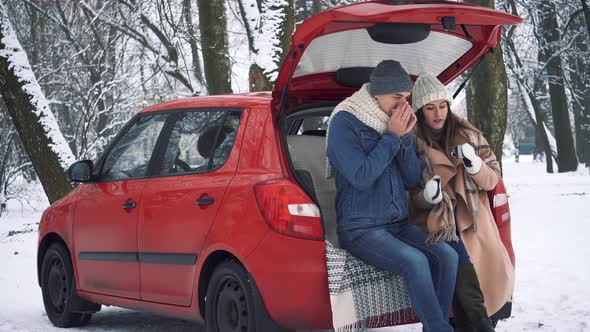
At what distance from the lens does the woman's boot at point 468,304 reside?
5.16 metres

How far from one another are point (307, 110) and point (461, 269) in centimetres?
144

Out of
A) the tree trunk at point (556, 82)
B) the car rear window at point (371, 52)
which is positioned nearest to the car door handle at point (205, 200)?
the car rear window at point (371, 52)

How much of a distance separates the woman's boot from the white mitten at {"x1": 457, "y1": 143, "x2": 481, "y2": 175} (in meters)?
0.54

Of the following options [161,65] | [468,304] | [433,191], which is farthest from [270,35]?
[161,65]

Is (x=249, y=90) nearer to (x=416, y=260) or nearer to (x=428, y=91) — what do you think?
(x=428, y=91)

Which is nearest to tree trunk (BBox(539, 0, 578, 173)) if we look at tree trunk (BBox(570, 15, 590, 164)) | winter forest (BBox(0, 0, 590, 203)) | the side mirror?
winter forest (BBox(0, 0, 590, 203))

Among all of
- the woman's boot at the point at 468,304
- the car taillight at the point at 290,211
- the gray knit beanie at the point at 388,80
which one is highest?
the gray knit beanie at the point at 388,80

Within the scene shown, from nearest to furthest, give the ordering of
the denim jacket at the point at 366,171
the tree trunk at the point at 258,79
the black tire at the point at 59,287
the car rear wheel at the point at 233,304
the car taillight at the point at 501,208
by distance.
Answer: the denim jacket at the point at 366,171, the car rear wheel at the point at 233,304, the car taillight at the point at 501,208, the black tire at the point at 59,287, the tree trunk at the point at 258,79

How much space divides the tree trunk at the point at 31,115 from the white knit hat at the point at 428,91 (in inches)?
297

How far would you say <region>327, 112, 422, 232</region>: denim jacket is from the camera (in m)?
4.86

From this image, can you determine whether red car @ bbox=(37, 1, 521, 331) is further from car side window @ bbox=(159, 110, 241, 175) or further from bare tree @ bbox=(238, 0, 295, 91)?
bare tree @ bbox=(238, 0, 295, 91)

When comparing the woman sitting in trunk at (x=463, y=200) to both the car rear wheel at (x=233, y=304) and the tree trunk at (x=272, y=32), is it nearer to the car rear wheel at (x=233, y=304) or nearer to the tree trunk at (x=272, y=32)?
the car rear wheel at (x=233, y=304)

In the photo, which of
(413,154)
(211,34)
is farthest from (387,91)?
(211,34)

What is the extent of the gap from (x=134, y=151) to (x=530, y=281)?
13.6 feet
